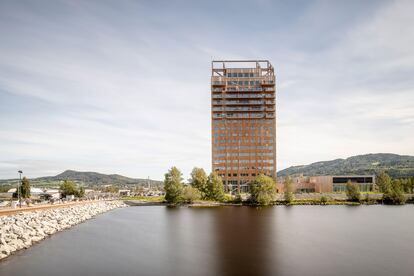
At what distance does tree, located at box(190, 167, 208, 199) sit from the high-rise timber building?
47388 millimetres

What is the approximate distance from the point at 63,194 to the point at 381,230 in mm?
131736

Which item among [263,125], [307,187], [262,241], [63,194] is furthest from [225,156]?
[262,241]

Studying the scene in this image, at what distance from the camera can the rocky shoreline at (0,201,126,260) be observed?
4626 cm

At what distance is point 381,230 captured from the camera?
64.9 metres

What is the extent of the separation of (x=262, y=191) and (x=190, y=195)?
26.4 metres

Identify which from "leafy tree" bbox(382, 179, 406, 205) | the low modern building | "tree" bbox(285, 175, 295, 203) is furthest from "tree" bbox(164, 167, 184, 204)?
"leafy tree" bbox(382, 179, 406, 205)

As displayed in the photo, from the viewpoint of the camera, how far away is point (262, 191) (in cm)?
12531

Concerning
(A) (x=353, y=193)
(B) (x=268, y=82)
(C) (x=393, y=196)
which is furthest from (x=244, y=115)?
(C) (x=393, y=196)

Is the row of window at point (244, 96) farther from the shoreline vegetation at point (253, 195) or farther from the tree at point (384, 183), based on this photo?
the tree at point (384, 183)

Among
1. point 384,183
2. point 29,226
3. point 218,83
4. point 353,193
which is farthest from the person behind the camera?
point 218,83

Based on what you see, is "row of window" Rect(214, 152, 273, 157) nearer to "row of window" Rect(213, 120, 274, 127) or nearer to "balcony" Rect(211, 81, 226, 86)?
"row of window" Rect(213, 120, 274, 127)

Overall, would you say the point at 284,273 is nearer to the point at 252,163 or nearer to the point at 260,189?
the point at 260,189

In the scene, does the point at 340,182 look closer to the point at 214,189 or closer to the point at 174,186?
the point at 214,189

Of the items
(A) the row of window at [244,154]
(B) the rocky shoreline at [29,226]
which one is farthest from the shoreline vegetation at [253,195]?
(A) the row of window at [244,154]
